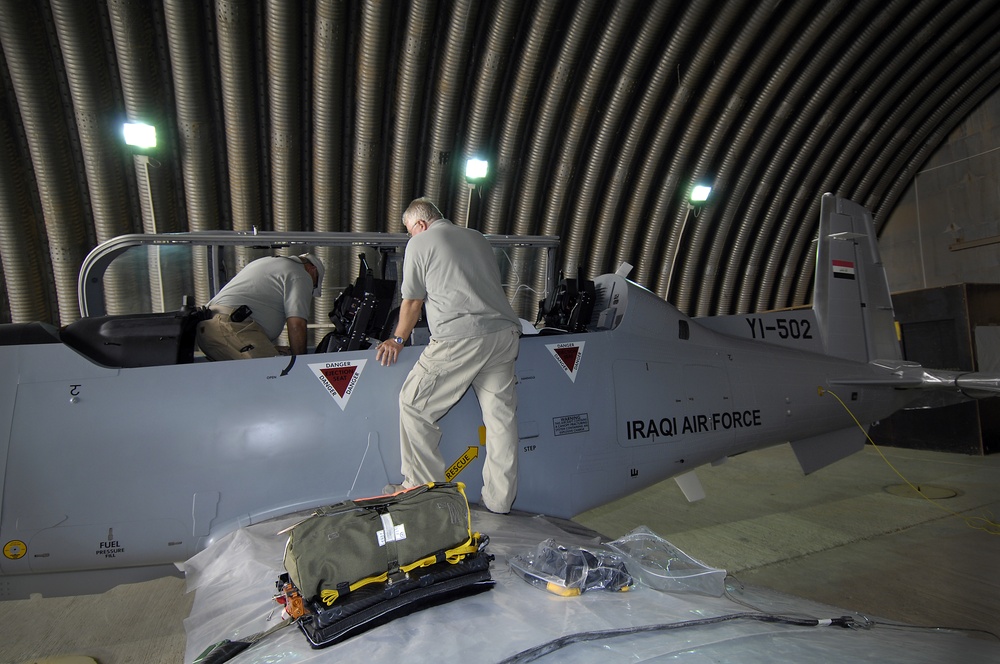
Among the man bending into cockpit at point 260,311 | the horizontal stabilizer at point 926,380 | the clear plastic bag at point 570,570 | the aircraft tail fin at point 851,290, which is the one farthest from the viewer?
the aircraft tail fin at point 851,290

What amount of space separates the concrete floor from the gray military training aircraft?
0.50 metres

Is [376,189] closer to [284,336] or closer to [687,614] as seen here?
[284,336]

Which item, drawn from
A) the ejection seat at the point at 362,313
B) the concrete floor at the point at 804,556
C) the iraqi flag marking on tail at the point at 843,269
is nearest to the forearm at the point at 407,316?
the ejection seat at the point at 362,313

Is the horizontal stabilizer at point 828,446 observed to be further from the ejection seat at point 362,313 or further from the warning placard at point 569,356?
the ejection seat at point 362,313

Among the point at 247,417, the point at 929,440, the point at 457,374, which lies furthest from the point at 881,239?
the point at 247,417

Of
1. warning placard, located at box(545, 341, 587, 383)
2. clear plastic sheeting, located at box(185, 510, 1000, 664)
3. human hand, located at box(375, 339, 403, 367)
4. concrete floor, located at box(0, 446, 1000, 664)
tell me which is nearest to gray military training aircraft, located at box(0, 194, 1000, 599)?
warning placard, located at box(545, 341, 587, 383)

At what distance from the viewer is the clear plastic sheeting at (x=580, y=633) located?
1.44 m

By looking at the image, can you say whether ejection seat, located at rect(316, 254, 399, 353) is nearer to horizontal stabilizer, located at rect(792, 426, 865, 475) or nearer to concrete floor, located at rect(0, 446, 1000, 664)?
concrete floor, located at rect(0, 446, 1000, 664)

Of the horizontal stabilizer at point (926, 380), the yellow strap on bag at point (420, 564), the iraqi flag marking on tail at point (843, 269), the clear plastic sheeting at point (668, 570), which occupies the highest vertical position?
the iraqi flag marking on tail at point (843, 269)

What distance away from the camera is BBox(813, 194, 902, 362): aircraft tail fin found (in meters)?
4.93

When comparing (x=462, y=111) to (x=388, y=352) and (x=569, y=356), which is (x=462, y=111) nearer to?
(x=569, y=356)

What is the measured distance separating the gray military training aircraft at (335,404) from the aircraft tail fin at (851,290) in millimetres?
41

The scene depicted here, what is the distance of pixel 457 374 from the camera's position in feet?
9.11

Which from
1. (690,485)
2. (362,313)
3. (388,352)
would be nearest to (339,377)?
(388,352)
